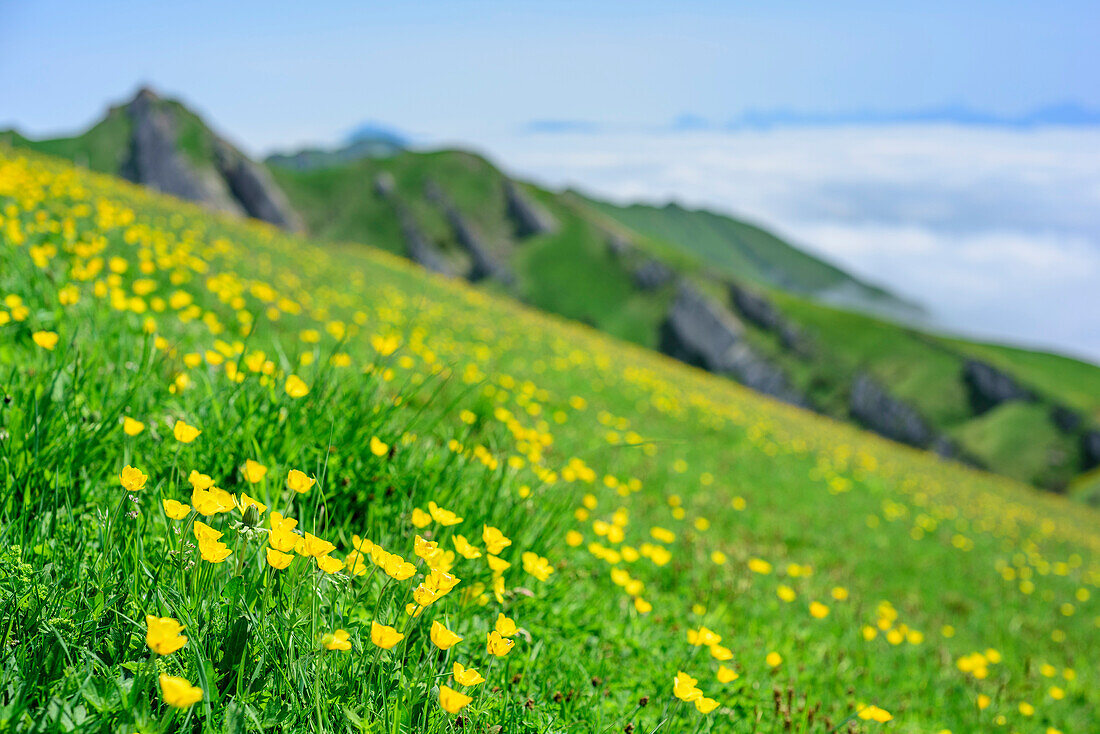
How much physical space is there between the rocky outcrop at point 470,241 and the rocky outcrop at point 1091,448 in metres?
130

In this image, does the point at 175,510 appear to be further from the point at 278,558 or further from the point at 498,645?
the point at 498,645

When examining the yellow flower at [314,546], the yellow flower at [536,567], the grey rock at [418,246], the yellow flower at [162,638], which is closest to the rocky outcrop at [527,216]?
the grey rock at [418,246]

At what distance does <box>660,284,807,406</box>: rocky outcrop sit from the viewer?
145 m

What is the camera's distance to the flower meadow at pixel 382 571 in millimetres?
1836

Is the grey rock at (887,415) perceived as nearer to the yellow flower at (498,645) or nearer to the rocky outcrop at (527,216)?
the rocky outcrop at (527,216)

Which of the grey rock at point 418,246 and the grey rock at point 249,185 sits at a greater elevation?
the grey rock at point 249,185

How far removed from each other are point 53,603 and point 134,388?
3.90ft

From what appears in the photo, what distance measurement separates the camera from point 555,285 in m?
160

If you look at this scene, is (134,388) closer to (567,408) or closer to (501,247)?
(567,408)

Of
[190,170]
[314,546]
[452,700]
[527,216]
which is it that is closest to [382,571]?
[314,546]

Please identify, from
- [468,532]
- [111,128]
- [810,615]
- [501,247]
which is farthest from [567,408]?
[111,128]

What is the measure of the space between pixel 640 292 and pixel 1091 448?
3757 inches

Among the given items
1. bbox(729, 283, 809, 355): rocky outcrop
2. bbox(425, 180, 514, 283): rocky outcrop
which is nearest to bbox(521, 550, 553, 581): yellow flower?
bbox(729, 283, 809, 355): rocky outcrop

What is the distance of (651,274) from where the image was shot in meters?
158
